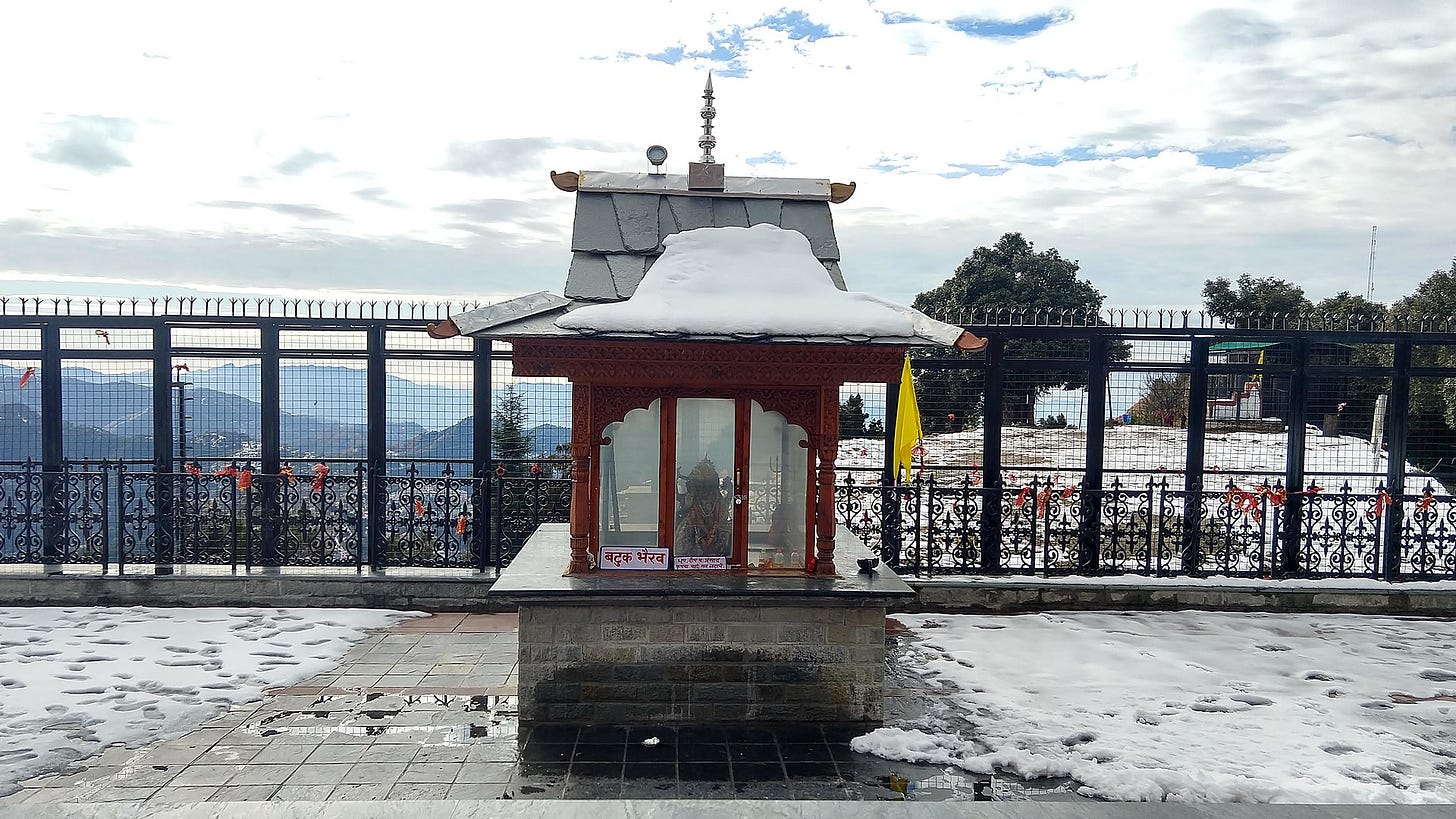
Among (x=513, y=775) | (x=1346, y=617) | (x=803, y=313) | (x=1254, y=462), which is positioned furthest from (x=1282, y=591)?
(x=513, y=775)

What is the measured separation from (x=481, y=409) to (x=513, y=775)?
16.5ft

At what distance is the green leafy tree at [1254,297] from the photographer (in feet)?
72.6

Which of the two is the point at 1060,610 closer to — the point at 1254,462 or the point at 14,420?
the point at 1254,462

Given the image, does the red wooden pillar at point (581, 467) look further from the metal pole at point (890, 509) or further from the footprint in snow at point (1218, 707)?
the footprint in snow at point (1218, 707)

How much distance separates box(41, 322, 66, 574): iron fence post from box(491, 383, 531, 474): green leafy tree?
4.48 meters

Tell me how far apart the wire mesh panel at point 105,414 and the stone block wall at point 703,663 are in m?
6.19

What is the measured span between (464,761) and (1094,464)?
24.5ft

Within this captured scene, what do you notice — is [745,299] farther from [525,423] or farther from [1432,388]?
[1432,388]

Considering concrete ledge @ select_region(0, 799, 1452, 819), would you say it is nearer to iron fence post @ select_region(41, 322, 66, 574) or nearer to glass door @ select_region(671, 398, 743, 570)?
glass door @ select_region(671, 398, 743, 570)

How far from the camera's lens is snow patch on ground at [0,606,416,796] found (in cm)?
586

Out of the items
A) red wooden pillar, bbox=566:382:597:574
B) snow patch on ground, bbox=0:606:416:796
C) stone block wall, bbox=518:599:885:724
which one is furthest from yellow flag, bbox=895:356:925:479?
snow patch on ground, bbox=0:606:416:796

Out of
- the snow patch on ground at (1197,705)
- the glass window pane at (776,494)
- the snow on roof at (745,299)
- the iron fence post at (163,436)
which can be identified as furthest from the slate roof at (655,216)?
the iron fence post at (163,436)

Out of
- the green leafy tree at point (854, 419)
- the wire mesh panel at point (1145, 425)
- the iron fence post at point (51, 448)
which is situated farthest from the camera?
the green leafy tree at point (854, 419)

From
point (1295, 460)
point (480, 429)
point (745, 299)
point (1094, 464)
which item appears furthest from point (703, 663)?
point (1295, 460)
